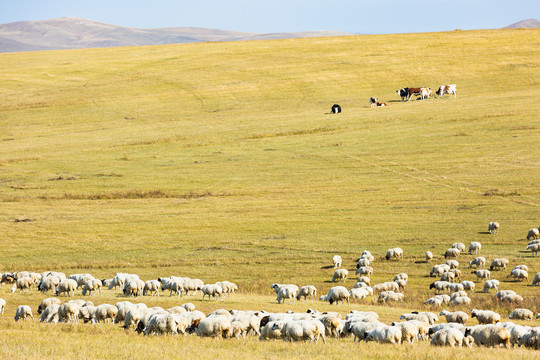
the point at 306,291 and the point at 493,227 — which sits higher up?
the point at 493,227

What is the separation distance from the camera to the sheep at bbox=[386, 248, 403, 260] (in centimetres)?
3406

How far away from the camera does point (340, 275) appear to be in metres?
30.2

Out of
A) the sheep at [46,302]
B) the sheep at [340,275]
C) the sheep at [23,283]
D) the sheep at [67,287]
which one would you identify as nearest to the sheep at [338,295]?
the sheep at [340,275]

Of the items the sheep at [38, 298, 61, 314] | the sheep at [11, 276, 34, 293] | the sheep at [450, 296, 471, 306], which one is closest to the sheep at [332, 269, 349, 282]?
the sheep at [450, 296, 471, 306]

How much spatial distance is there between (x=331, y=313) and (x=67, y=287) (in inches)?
504

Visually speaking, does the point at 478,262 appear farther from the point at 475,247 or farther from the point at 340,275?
the point at 340,275

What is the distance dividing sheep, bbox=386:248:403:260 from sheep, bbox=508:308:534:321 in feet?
37.0

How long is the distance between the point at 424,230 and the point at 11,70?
82020 mm

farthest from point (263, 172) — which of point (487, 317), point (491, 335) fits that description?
point (491, 335)

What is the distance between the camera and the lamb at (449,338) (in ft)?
57.6

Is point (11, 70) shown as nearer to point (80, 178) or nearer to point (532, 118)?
point (80, 178)

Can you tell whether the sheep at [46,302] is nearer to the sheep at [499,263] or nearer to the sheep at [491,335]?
the sheep at [491,335]

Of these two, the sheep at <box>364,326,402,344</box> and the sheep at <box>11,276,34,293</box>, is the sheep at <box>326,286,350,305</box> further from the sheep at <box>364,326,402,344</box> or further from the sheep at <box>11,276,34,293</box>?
the sheep at <box>11,276,34,293</box>

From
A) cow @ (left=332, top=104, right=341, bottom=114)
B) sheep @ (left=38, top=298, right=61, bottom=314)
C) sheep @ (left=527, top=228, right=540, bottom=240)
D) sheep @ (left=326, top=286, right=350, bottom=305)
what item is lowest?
sheep @ (left=326, top=286, right=350, bottom=305)
